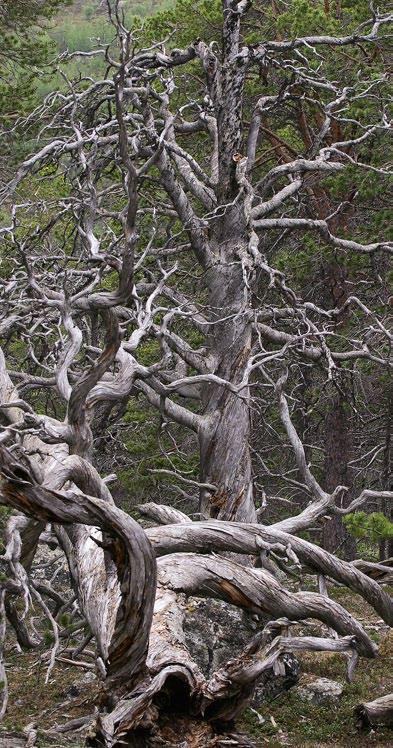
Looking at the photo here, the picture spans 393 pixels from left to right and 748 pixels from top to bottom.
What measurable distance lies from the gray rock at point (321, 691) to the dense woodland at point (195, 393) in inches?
0.8

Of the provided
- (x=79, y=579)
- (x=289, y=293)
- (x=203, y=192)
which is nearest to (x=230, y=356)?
(x=289, y=293)

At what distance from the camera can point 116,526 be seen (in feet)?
16.3

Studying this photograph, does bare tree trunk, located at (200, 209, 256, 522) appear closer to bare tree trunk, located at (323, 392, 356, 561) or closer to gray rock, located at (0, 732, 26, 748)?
gray rock, located at (0, 732, 26, 748)

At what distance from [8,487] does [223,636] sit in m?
5.82

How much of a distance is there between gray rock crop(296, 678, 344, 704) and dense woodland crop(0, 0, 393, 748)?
0.02 m

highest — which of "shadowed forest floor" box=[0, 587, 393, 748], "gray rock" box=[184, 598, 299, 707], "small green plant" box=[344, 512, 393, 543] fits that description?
"small green plant" box=[344, 512, 393, 543]

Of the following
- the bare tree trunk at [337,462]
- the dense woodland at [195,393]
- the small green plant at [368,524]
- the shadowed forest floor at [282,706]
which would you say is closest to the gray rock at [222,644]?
the dense woodland at [195,393]

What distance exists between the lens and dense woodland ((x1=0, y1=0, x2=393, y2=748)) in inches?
222

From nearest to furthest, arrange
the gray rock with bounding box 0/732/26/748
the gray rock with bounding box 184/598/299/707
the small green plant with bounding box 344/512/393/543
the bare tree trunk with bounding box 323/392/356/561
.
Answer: the gray rock with bounding box 0/732/26/748 → the small green plant with bounding box 344/512/393/543 → the gray rock with bounding box 184/598/299/707 → the bare tree trunk with bounding box 323/392/356/561

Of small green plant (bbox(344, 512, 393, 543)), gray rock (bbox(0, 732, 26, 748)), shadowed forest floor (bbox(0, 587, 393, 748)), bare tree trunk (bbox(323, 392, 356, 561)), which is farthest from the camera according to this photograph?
bare tree trunk (bbox(323, 392, 356, 561))

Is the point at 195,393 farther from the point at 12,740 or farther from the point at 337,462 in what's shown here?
the point at 12,740

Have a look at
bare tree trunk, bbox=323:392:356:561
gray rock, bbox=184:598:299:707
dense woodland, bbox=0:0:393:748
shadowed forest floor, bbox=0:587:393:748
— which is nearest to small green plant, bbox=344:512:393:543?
dense woodland, bbox=0:0:393:748

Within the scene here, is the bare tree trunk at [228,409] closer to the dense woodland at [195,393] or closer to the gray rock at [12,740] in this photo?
the dense woodland at [195,393]

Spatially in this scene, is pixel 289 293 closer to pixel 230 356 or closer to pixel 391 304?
pixel 230 356
